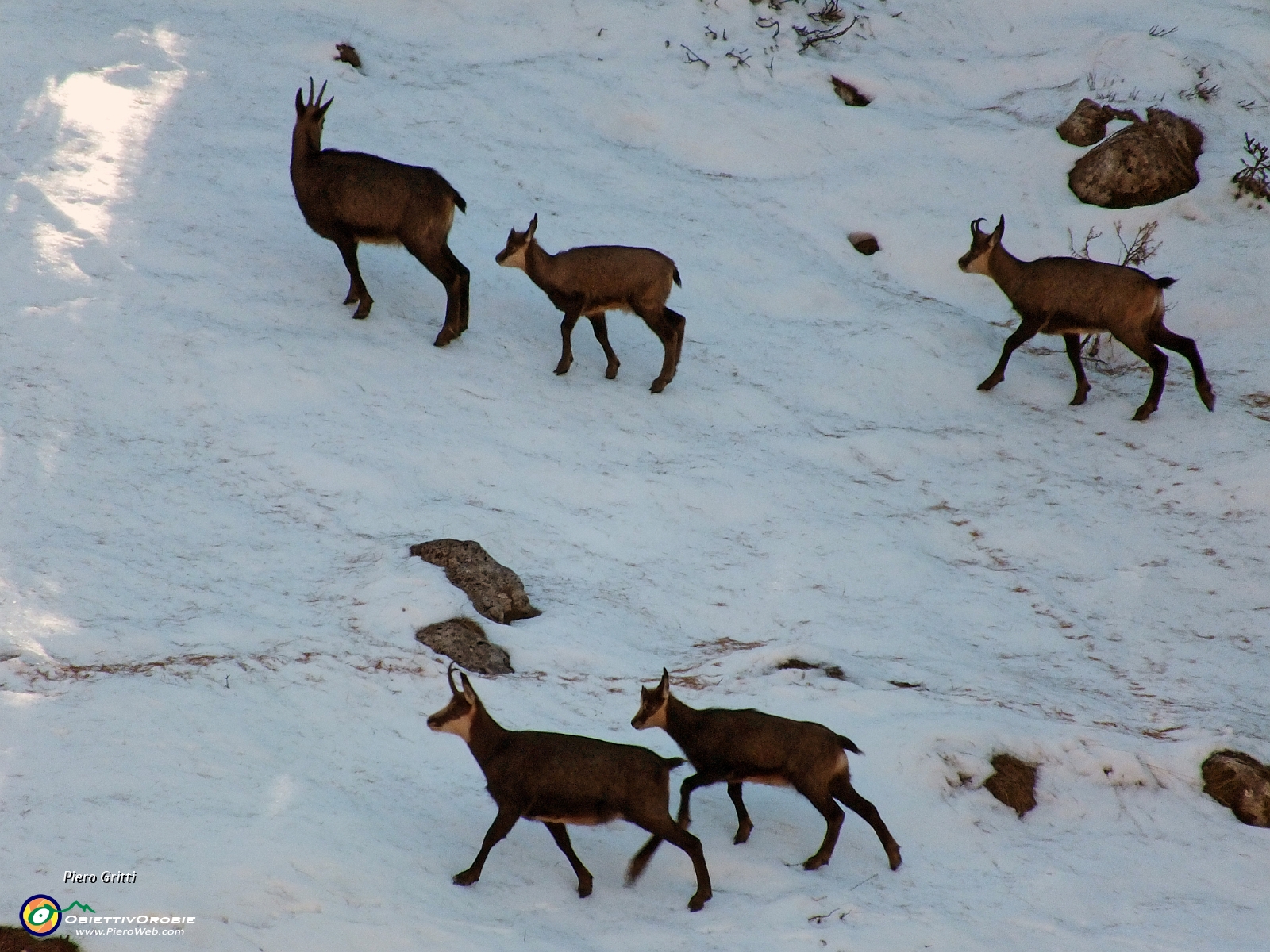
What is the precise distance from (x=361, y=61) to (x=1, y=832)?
42.1 ft

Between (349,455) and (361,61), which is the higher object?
(361,61)

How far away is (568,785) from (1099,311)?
28.7ft

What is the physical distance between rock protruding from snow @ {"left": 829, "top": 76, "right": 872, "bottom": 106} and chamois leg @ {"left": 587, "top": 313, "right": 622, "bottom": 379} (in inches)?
278

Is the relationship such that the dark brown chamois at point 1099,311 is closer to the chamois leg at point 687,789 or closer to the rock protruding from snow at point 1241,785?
the rock protruding from snow at point 1241,785

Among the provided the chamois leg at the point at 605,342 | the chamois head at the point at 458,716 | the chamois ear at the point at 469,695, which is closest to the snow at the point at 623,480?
the chamois leg at the point at 605,342

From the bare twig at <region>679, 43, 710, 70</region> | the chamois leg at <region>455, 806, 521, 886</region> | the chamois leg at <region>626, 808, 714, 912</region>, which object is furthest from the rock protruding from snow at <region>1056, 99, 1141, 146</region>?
the chamois leg at <region>455, 806, 521, 886</region>

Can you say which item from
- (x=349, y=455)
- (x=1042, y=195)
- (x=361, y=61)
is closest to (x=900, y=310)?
(x=1042, y=195)

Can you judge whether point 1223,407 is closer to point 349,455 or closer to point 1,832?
point 349,455

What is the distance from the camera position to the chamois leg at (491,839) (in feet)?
19.9

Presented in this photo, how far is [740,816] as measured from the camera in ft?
22.7

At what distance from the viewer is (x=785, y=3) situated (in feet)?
61.2

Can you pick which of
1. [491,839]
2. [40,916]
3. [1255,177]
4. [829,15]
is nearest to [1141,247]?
[1255,177]

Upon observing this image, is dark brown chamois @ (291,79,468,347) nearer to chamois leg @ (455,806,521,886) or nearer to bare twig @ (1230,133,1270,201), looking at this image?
chamois leg @ (455,806,521,886)

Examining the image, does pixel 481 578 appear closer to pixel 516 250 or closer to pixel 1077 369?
pixel 516 250
